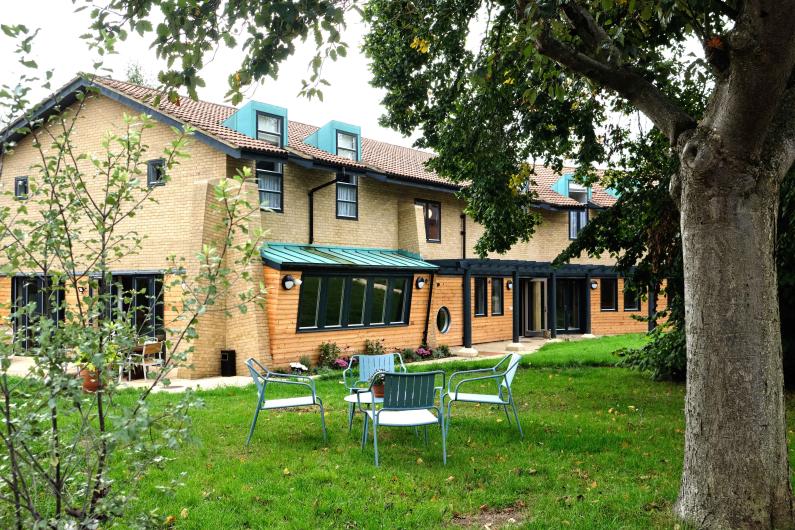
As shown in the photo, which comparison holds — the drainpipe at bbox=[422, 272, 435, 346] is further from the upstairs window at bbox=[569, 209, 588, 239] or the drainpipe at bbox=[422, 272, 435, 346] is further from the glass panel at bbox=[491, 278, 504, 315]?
the upstairs window at bbox=[569, 209, 588, 239]

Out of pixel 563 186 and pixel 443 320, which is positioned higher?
pixel 563 186

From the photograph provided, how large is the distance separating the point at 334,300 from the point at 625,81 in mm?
12315

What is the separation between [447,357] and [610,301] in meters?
11.3

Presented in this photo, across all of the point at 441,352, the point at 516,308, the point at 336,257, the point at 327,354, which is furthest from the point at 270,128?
the point at 516,308

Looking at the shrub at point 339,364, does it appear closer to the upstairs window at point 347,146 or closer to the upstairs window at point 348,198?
the upstairs window at point 348,198

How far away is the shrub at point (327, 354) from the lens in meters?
16.3

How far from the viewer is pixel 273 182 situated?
657 inches

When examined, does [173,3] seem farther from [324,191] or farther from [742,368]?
[324,191]

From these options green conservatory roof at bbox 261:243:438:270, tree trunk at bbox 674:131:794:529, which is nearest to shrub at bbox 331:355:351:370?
green conservatory roof at bbox 261:243:438:270

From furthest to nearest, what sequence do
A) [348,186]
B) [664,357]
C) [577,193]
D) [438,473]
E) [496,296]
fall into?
1. [577,193]
2. [496,296]
3. [348,186]
4. [664,357]
5. [438,473]

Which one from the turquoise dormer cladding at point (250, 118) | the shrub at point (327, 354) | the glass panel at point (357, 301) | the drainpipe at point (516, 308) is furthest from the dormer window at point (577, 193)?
the shrub at point (327, 354)

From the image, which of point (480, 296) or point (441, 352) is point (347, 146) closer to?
point (441, 352)

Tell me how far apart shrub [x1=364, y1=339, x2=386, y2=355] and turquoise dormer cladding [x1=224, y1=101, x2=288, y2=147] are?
5758 mm

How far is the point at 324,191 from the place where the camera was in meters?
18.1
